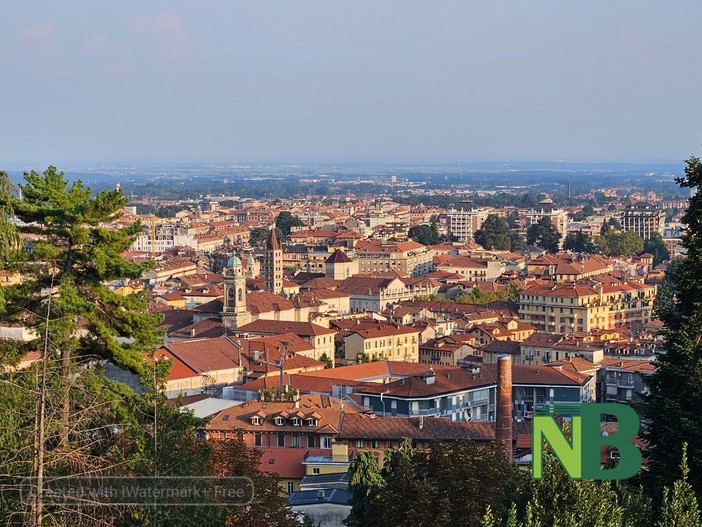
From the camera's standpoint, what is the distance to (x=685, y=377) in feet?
49.8

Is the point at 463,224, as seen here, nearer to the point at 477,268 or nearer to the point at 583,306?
the point at 477,268

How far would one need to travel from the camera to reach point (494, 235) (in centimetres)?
10281

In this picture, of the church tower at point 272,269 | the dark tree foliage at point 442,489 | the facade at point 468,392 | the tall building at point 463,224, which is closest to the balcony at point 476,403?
the facade at point 468,392

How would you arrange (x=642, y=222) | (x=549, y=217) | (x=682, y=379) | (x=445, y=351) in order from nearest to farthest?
1. (x=682, y=379)
2. (x=445, y=351)
3. (x=642, y=222)
4. (x=549, y=217)

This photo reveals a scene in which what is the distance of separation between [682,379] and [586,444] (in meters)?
3.07

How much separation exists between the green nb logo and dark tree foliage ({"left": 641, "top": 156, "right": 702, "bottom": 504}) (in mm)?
825

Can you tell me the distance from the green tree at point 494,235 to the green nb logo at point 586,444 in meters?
86.8

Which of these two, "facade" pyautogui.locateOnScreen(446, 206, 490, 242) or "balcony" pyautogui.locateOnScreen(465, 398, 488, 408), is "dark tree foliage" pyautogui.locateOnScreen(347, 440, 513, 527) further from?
"facade" pyautogui.locateOnScreen(446, 206, 490, 242)

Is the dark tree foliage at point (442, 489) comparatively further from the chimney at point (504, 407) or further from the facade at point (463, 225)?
the facade at point (463, 225)

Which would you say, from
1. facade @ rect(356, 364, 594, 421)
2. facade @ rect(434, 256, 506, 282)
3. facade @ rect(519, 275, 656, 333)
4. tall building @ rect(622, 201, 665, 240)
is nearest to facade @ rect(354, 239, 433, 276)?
facade @ rect(434, 256, 506, 282)

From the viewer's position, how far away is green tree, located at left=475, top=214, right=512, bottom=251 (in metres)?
101

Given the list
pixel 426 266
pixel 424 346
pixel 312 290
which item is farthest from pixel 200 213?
pixel 424 346

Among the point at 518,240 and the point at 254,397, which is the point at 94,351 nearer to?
the point at 254,397

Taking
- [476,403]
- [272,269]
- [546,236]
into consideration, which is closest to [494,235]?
[546,236]
